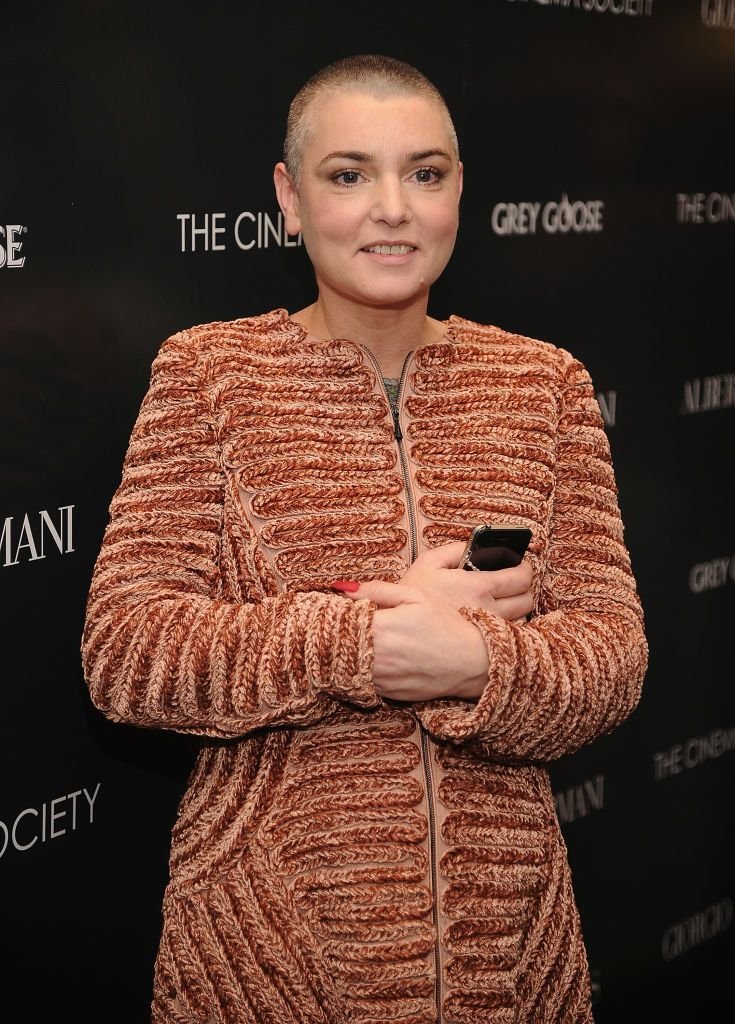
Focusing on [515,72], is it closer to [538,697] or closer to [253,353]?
[253,353]

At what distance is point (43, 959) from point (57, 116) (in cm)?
144

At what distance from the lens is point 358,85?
6.66 ft

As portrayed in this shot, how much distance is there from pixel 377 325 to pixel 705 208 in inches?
68.7

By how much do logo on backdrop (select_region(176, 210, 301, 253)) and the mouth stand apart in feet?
1.47

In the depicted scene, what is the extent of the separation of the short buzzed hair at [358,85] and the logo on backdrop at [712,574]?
1.94 meters

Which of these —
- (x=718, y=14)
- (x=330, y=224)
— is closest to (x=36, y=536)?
(x=330, y=224)

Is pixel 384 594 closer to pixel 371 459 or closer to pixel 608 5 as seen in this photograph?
pixel 371 459

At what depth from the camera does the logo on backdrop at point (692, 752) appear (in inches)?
148

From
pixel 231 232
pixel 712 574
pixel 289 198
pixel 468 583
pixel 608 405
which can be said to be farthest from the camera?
pixel 712 574

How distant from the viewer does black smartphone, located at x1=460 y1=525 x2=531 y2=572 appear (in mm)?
1947

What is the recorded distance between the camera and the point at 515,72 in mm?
3023

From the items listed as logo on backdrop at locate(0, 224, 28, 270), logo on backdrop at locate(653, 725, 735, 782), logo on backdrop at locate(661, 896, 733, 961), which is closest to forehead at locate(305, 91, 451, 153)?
logo on backdrop at locate(0, 224, 28, 270)

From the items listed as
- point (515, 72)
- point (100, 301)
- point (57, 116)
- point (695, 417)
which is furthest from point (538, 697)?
point (695, 417)

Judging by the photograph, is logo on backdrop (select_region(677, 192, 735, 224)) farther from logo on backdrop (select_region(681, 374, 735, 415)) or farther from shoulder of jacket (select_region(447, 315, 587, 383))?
shoulder of jacket (select_region(447, 315, 587, 383))
